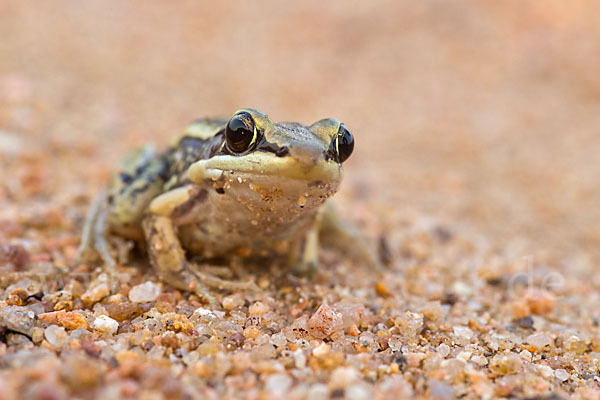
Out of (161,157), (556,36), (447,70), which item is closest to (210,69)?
(447,70)

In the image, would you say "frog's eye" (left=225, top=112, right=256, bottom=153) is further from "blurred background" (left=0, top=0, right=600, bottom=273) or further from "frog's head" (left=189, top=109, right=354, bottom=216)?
"blurred background" (left=0, top=0, right=600, bottom=273)

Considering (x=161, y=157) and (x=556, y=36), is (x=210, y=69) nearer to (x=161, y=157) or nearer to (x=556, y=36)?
(x=161, y=157)

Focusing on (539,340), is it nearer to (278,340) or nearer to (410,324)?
(410,324)

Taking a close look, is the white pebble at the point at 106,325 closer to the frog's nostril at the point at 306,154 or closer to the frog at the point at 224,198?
the frog at the point at 224,198

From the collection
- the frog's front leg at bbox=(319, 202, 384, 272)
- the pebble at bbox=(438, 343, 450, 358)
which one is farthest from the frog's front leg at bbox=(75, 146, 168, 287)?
the pebble at bbox=(438, 343, 450, 358)

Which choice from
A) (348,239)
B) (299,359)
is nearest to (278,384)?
(299,359)

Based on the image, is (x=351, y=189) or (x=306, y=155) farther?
(x=351, y=189)

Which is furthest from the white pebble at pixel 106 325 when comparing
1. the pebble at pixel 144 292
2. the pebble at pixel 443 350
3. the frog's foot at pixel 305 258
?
the pebble at pixel 443 350
